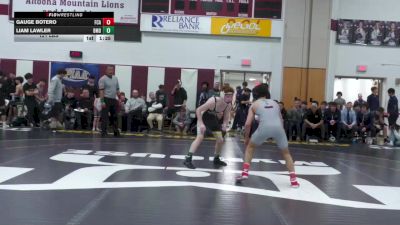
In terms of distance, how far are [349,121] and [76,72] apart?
30.9ft

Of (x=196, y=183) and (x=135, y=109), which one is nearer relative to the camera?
(x=196, y=183)

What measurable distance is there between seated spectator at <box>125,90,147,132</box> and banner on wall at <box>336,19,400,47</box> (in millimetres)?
7506

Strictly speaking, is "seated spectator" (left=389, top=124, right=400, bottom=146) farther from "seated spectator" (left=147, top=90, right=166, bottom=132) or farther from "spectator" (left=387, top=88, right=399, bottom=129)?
"seated spectator" (left=147, top=90, right=166, bottom=132)

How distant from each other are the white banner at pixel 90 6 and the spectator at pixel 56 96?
15.7 feet

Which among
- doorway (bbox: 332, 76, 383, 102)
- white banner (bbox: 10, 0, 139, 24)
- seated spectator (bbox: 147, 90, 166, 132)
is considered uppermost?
white banner (bbox: 10, 0, 139, 24)

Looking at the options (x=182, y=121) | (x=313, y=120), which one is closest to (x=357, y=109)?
(x=313, y=120)

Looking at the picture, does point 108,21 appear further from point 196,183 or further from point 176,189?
point 176,189

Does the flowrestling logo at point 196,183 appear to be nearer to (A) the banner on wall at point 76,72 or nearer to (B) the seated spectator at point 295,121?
(B) the seated spectator at point 295,121

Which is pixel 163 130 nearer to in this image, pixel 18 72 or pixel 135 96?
pixel 135 96

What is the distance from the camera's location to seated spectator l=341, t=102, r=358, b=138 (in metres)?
14.3

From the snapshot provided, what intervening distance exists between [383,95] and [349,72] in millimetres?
1552

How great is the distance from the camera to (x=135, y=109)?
14312mm

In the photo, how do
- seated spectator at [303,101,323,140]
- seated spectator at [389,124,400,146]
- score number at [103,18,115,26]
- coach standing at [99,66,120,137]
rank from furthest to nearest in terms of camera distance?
score number at [103,18,115,26]
seated spectator at [303,101,323,140]
seated spectator at [389,124,400,146]
coach standing at [99,66,120,137]
